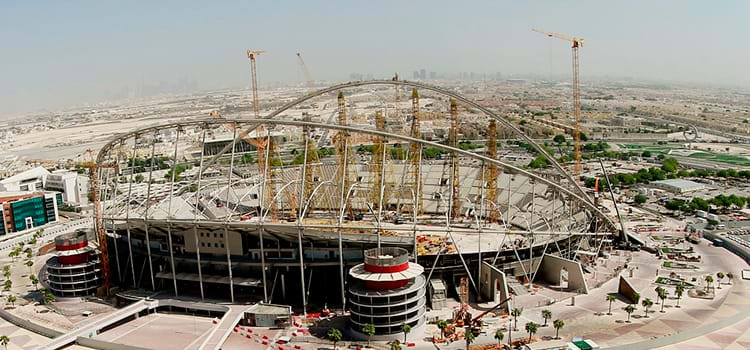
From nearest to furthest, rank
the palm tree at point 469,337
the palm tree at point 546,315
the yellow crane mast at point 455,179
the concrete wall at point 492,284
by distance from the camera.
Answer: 1. the palm tree at point 469,337
2. the palm tree at point 546,315
3. the concrete wall at point 492,284
4. the yellow crane mast at point 455,179

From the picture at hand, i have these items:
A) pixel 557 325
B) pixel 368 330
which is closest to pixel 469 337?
pixel 557 325

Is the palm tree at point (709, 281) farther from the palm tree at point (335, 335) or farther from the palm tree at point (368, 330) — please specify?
the palm tree at point (335, 335)

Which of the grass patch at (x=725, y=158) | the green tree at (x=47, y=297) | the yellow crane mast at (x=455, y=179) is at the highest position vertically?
the yellow crane mast at (x=455, y=179)

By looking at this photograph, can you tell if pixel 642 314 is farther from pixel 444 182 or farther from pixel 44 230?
pixel 44 230

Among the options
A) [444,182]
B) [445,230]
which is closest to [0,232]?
[444,182]

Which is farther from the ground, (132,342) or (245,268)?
(245,268)

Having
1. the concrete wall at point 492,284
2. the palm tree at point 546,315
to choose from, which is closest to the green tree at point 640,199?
the concrete wall at point 492,284

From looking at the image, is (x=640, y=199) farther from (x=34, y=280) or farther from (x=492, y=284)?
(x=34, y=280)
